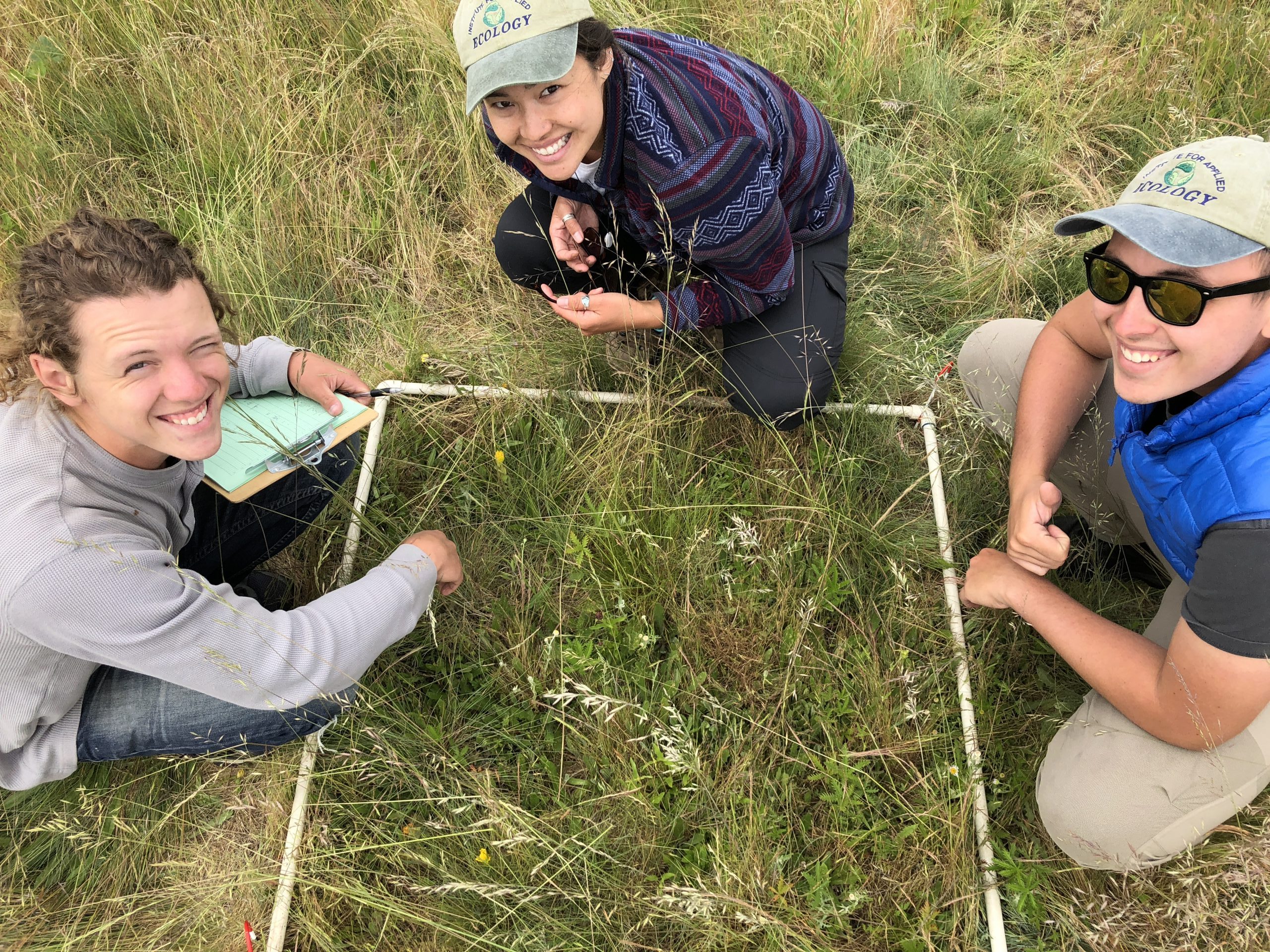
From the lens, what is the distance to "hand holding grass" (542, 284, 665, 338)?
2.51m

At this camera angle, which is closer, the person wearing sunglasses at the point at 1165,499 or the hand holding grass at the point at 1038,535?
the person wearing sunglasses at the point at 1165,499

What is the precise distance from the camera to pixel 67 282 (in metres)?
1.76

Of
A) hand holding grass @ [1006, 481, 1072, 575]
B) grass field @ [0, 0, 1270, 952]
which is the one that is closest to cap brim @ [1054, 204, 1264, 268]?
hand holding grass @ [1006, 481, 1072, 575]

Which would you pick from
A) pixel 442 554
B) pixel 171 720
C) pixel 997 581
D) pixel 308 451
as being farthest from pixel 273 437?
pixel 997 581

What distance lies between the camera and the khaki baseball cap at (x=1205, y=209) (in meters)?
1.55

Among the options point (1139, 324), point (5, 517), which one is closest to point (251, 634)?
point (5, 517)

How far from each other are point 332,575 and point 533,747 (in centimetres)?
96

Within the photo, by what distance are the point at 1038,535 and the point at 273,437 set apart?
2018 mm

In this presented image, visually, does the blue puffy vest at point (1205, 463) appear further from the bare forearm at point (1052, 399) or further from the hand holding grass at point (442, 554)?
the hand holding grass at point (442, 554)

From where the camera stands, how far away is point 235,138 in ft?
11.9

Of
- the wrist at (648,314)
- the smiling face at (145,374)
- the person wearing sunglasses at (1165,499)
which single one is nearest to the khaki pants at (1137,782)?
the person wearing sunglasses at (1165,499)

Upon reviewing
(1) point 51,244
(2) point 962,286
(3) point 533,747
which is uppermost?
(1) point 51,244

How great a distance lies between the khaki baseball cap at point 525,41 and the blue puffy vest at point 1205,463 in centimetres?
166

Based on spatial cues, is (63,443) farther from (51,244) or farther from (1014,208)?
(1014,208)
